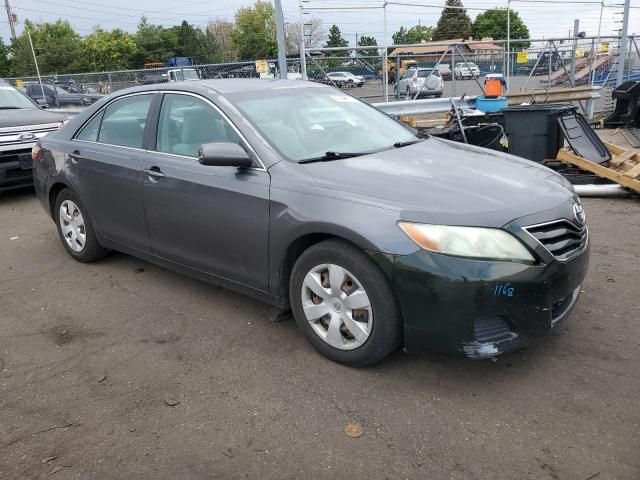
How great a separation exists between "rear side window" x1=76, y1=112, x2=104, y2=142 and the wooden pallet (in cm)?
551

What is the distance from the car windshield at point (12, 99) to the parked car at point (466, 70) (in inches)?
377

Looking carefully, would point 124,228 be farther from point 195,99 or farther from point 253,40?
point 253,40

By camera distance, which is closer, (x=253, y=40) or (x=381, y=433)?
(x=381, y=433)

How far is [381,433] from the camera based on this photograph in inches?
106

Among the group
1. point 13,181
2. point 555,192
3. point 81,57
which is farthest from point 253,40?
point 555,192

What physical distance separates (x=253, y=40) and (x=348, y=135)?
246ft

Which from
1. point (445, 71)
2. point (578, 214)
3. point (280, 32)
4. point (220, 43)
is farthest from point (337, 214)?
point (220, 43)

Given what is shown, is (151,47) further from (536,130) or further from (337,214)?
(337,214)

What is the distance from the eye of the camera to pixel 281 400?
3.01m

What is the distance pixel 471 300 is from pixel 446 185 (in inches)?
27.7

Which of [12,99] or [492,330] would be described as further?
[12,99]

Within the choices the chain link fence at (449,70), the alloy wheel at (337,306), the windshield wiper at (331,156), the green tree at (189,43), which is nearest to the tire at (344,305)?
the alloy wheel at (337,306)

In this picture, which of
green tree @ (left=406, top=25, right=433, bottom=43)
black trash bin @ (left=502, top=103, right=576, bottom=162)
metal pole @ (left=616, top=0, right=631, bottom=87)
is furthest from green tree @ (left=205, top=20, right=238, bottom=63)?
black trash bin @ (left=502, top=103, right=576, bottom=162)

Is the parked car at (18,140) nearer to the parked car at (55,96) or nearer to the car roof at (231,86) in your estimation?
the car roof at (231,86)
